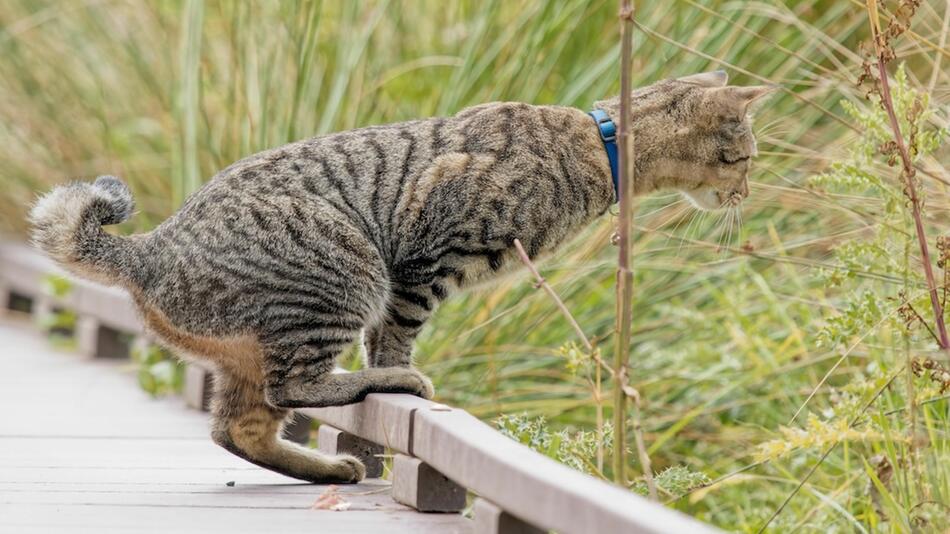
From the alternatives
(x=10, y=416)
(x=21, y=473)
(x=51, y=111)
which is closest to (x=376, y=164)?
(x=21, y=473)

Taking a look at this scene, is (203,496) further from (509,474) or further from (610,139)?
(610,139)

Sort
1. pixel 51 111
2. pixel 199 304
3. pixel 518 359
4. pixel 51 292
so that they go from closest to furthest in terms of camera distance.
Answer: pixel 199 304
pixel 518 359
pixel 51 292
pixel 51 111

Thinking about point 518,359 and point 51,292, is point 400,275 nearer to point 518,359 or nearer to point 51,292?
point 518,359

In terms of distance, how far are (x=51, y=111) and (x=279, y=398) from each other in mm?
3627

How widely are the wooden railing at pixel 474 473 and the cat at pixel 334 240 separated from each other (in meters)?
0.18

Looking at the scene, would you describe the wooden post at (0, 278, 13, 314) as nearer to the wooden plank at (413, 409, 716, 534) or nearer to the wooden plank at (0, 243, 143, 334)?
the wooden plank at (0, 243, 143, 334)

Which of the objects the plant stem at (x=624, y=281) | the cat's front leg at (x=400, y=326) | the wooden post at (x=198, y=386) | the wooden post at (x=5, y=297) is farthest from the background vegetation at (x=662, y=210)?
the wooden post at (x=5, y=297)

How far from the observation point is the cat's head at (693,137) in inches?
142

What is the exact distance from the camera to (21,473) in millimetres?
3246

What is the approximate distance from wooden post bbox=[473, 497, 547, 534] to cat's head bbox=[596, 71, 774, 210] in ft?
4.73

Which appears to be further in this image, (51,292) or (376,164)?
(51,292)

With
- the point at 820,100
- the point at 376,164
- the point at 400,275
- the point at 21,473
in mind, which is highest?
the point at 820,100

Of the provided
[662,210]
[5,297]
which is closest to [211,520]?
[662,210]

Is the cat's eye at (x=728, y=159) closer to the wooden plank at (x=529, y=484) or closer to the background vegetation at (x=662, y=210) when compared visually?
the background vegetation at (x=662, y=210)
